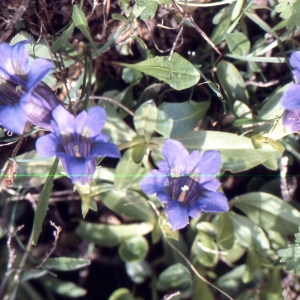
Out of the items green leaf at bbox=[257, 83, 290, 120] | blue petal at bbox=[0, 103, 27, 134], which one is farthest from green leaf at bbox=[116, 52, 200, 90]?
blue petal at bbox=[0, 103, 27, 134]

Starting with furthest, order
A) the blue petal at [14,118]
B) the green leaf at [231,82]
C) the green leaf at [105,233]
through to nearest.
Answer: the green leaf at [105,233]
the green leaf at [231,82]
the blue petal at [14,118]

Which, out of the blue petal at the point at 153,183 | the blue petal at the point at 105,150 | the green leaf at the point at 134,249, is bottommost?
the green leaf at the point at 134,249

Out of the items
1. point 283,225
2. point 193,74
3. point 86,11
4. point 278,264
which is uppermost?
point 86,11

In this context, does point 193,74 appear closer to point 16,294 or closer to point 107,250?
point 107,250

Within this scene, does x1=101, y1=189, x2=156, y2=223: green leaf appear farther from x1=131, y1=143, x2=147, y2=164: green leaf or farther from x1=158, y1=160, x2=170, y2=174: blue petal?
x1=158, y1=160, x2=170, y2=174: blue petal

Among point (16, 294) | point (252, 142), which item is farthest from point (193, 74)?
point (16, 294)

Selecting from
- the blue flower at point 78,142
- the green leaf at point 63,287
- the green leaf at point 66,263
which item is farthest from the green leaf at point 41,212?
the green leaf at point 63,287

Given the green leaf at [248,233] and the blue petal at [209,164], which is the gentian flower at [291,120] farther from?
the green leaf at [248,233]

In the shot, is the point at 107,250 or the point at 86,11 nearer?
the point at 86,11
